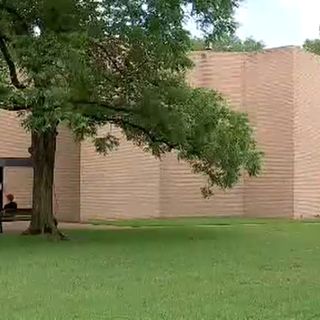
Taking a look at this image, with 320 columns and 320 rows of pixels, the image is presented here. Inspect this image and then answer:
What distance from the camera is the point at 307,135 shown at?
120ft

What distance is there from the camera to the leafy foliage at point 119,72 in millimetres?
17031

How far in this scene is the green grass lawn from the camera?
883cm

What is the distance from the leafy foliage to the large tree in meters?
0.02

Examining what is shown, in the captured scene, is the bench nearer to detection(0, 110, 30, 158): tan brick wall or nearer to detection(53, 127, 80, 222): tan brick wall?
detection(53, 127, 80, 222): tan brick wall

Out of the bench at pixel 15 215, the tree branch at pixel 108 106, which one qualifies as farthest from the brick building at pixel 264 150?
the tree branch at pixel 108 106

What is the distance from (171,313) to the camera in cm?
863

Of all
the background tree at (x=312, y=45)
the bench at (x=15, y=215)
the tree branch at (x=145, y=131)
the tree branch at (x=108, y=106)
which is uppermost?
the background tree at (x=312, y=45)

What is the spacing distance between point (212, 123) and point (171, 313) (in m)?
11.6

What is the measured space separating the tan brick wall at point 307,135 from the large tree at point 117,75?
14791 mm

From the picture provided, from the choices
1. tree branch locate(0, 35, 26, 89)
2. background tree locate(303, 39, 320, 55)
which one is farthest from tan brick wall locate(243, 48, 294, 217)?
background tree locate(303, 39, 320, 55)

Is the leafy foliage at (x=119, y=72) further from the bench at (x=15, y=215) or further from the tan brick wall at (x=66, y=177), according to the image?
the tan brick wall at (x=66, y=177)

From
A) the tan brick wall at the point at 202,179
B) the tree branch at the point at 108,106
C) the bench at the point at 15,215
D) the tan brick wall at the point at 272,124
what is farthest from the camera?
the tan brick wall at the point at 202,179

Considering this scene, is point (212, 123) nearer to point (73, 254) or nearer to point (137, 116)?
point (137, 116)

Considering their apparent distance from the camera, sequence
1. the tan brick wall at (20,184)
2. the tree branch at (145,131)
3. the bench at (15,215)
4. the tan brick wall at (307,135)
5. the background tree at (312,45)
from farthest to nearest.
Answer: the background tree at (312,45) → the tan brick wall at (307,135) → the tan brick wall at (20,184) → the bench at (15,215) → the tree branch at (145,131)
